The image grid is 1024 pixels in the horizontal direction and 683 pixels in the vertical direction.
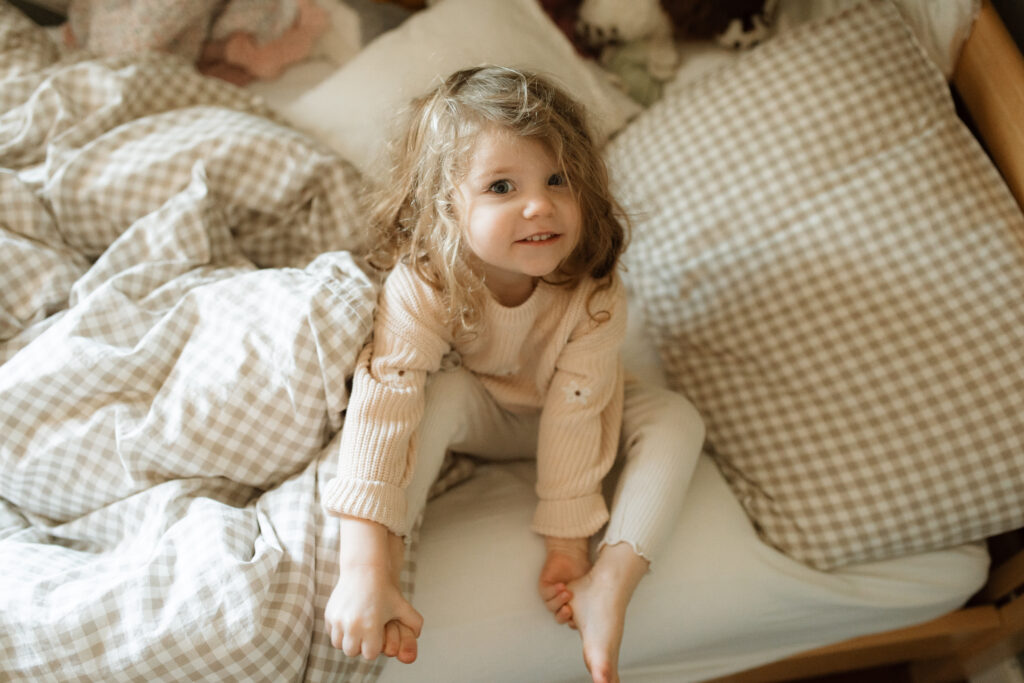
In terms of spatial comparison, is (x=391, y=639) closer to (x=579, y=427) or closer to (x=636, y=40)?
(x=579, y=427)

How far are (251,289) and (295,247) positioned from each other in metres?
0.19

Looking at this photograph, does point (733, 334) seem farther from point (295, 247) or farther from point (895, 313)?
point (295, 247)

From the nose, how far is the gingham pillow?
0.30m

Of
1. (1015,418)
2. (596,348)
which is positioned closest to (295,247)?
(596,348)

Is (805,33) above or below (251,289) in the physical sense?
above

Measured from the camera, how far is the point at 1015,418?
852mm

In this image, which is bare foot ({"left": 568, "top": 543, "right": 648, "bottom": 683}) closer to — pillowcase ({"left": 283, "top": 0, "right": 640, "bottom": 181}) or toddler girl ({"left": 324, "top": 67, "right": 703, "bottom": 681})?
toddler girl ({"left": 324, "top": 67, "right": 703, "bottom": 681})

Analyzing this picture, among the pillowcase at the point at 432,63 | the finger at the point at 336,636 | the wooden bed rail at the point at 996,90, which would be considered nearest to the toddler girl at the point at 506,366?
the finger at the point at 336,636

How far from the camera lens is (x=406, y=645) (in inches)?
28.3

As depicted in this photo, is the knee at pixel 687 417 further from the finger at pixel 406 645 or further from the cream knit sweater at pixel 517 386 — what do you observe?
the finger at pixel 406 645

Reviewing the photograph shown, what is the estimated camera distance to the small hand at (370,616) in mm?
695

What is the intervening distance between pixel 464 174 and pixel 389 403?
0.80ft

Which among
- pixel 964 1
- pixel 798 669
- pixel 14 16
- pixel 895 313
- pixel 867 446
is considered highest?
pixel 964 1

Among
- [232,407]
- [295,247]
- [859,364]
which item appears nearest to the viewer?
[232,407]
